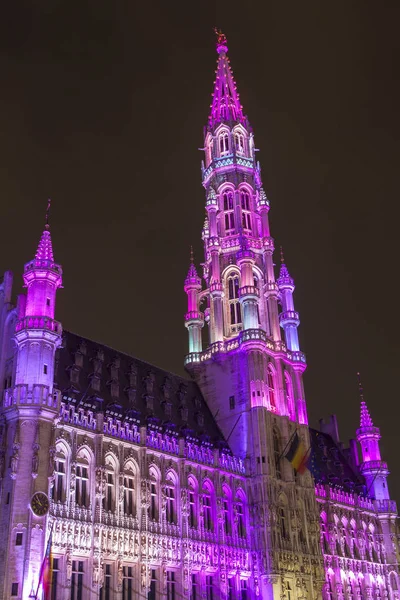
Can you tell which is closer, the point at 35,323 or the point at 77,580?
the point at 77,580

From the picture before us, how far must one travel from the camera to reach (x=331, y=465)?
285 ft

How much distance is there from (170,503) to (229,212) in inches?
1422

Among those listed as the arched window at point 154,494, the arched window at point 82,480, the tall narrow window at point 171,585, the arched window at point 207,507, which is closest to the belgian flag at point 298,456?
the arched window at point 207,507

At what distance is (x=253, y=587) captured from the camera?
200 ft

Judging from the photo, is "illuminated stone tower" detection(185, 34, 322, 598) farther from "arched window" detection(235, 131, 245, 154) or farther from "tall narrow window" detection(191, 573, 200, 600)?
"tall narrow window" detection(191, 573, 200, 600)

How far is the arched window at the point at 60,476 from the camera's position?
1890 inches

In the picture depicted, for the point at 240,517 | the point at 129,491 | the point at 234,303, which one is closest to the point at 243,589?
the point at 240,517

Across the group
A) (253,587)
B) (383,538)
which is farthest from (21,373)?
(383,538)

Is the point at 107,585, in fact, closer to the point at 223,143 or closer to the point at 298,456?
the point at 298,456

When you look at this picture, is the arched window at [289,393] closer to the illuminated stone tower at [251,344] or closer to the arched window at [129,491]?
the illuminated stone tower at [251,344]

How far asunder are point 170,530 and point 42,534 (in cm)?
1369

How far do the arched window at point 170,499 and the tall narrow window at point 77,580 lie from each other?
9.96 meters

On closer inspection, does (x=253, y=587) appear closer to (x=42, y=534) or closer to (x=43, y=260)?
(x=42, y=534)

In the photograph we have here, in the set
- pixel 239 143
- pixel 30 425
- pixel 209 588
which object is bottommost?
pixel 209 588
